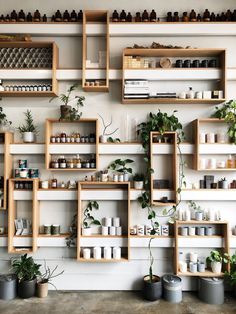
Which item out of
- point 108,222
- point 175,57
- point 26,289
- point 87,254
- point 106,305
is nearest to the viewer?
point 106,305

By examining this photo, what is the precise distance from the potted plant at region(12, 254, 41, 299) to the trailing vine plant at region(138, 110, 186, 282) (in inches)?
54.3

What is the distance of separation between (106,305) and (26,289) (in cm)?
94

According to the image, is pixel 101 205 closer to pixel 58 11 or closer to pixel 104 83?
pixel 104 83

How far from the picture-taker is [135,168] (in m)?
3.61

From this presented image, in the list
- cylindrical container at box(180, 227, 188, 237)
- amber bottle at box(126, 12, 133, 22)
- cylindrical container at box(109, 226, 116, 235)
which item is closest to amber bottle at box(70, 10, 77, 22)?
amber bottle at box(126, 12, 133, 22)

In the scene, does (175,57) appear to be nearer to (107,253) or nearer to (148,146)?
(148,146)

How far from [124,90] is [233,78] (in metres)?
1.36

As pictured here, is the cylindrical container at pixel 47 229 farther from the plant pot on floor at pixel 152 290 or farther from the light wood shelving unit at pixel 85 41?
the light wood shelving unit at pixel 85 41

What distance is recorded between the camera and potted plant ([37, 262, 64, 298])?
3359 millimetres

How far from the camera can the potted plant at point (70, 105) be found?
3.43m

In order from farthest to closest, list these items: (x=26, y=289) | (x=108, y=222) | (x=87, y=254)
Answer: (x=108, y=222) → (x=87, y=254) → (x=26, y=289)

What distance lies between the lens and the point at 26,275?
3398 mm

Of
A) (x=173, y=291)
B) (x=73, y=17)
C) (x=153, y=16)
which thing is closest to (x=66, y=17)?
(x=73, y=17)

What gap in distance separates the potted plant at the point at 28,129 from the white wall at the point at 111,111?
0.07 metres
